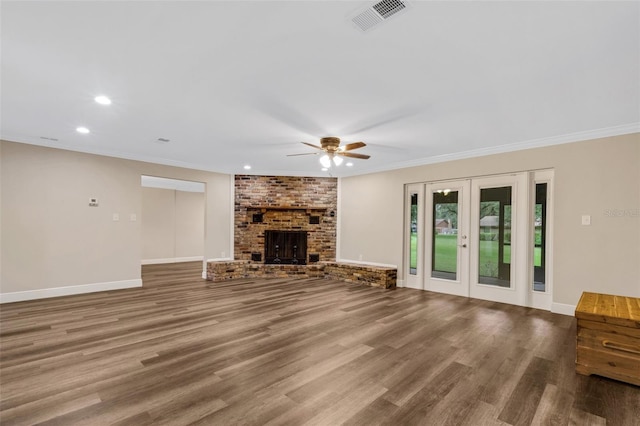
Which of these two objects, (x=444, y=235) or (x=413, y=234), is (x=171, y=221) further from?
(x=444, y=235)

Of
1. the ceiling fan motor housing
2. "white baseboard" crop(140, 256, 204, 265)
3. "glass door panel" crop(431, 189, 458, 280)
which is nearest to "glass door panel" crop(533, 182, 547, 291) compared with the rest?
"glass door panel" crop(431, 189, 458, 280)

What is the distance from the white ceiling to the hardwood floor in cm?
251

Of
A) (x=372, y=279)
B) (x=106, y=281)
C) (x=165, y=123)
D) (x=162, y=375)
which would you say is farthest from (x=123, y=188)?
(x=372, y=279)

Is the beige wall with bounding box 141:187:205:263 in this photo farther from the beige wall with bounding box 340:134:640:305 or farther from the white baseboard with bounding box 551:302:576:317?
the white baseboard with bounding box 551:302:576:317

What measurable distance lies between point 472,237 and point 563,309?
1594 mm

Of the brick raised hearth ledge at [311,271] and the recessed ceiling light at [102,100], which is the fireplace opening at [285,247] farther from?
the recessed ceiling light at [102,100]

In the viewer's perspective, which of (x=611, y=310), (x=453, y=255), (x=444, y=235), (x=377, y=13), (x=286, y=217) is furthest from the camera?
(x=286, y=217)

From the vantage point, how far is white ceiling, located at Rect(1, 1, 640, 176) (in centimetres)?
185

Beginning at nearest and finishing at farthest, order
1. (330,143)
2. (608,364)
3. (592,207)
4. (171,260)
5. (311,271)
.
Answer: (608,364), (592,207), (330,143), (311,271), (171,260)

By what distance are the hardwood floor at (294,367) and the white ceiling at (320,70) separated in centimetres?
251

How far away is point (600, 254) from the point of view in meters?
3.92

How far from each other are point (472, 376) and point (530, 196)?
3.39 meters

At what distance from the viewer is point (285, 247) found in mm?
7473

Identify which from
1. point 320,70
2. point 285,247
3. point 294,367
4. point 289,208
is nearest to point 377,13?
point 320,70
